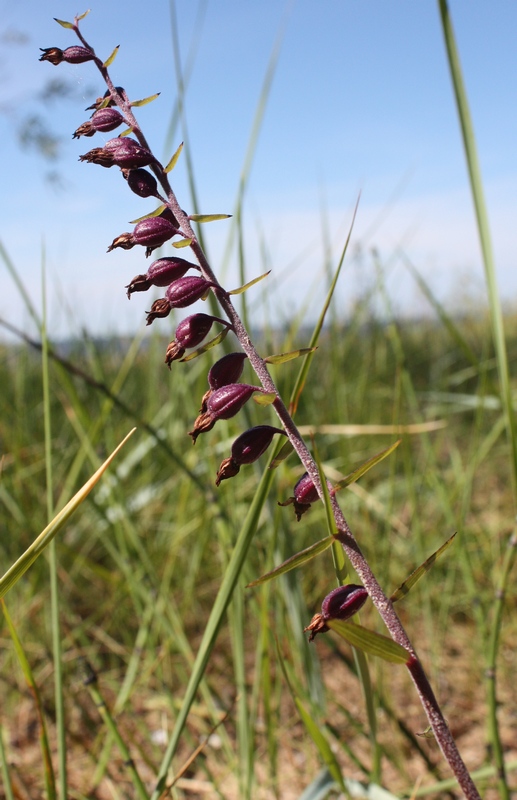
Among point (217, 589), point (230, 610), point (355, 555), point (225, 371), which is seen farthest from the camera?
point (217, 589)

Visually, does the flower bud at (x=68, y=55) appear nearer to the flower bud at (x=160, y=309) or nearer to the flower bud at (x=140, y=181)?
the flower bud at (x=140, y=181)

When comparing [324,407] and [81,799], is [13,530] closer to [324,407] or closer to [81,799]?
[81,799]

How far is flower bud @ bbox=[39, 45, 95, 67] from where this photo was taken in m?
0.73

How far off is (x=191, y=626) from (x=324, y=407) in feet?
3.48

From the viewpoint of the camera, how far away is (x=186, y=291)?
0.68 meters

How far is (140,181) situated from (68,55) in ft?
0.54

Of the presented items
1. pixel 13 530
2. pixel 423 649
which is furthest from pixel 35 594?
pixel 423 649

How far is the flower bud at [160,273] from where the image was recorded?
69cm

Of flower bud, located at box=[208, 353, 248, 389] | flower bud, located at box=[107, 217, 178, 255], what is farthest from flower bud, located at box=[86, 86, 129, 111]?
flower bud, located at box=[208, 353, 248, 389]

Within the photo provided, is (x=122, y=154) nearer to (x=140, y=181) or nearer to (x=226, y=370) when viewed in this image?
(x=140, y=181)

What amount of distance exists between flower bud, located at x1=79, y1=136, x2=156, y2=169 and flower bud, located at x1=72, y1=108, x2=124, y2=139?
0.09 feet

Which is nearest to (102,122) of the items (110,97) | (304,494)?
(110,97)

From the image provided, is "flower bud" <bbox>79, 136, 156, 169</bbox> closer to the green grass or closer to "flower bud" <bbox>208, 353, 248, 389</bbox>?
"flower bud" <bbox>208, 353, 248, 389</bbox>

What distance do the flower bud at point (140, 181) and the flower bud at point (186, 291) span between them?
0.31 feet
